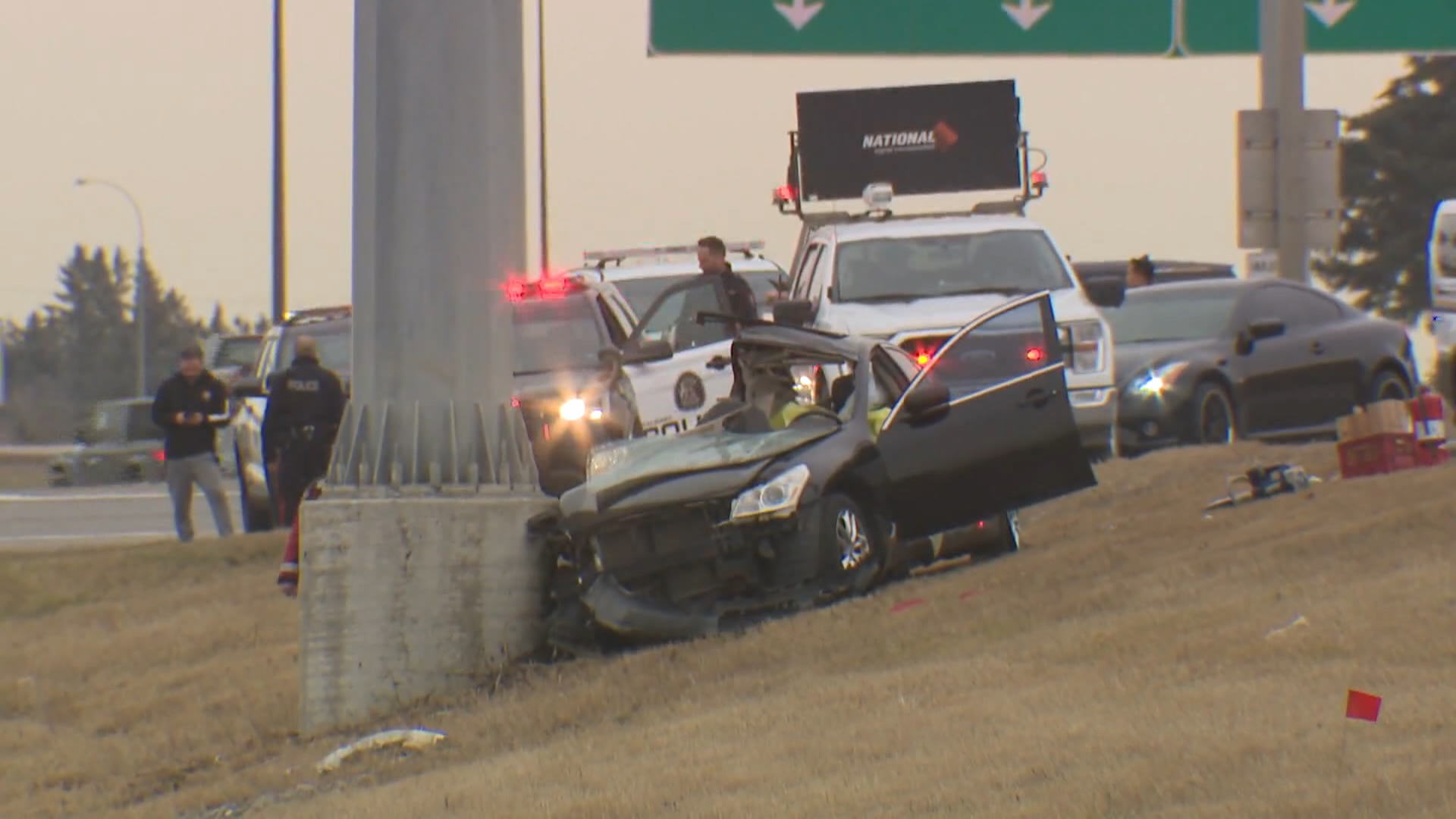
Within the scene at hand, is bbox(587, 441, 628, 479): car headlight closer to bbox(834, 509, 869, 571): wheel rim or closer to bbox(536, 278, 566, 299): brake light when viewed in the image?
bbox(834, 509, 869, 571): wheel rim

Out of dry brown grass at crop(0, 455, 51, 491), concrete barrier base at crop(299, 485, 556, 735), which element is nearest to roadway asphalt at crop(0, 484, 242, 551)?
concrete barrier base at crop(299, 485, 556, 735)

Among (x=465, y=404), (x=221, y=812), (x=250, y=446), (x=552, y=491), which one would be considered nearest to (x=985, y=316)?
(x=465, y=404)

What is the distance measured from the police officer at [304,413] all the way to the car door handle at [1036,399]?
6795 millimetres

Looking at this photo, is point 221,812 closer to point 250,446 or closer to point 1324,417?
point 250,446

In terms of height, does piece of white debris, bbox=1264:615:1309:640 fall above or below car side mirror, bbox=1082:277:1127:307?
below

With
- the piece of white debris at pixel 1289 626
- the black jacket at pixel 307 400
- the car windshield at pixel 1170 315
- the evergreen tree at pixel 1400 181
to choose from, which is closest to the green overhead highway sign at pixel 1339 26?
the car windshield at pixel 1170 315

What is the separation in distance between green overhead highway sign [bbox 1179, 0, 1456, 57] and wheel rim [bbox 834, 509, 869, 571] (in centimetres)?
1467

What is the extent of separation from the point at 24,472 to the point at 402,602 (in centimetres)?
5062

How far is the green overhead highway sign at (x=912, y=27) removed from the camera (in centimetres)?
2500

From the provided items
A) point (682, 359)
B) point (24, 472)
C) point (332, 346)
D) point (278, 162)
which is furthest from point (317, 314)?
point (24, 472)

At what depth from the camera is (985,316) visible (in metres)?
12.9

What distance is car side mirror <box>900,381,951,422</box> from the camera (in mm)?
12695

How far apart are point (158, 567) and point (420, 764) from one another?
8.95m

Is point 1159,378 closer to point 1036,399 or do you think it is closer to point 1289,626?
point 1036,399
